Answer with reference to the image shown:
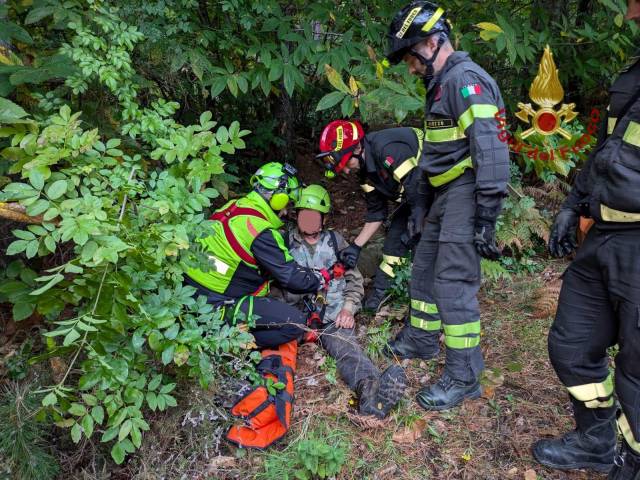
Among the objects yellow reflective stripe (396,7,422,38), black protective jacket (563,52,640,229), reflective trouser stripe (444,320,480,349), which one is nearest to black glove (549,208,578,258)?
black protective jacket (563,52,640,229)

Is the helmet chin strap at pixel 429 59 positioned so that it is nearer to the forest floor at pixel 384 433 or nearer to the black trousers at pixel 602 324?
the black trousers at pixel 602 324

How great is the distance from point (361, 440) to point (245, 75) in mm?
2814

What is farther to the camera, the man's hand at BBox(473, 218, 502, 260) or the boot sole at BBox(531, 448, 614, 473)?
the man's hand at BBox(473, 218, 502, 260)

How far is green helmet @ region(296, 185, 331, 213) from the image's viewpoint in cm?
421

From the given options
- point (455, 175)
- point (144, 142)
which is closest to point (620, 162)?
point (455, 175)

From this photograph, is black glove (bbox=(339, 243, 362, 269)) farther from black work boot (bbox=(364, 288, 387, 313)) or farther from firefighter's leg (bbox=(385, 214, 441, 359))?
firefighter's leg (bbox=(385, 214, 441, 359))

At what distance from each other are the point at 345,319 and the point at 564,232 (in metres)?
2.08

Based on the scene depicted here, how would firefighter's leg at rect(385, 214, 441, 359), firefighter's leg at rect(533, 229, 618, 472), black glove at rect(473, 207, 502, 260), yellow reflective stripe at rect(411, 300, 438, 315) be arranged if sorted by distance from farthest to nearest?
yellow reflective stripe at rect(411, 300, 438, 315) < firefighter's leg at rect(385, 214, 441, 359) < black glove at rect(473, 207, 502, 260) < firefighter's leg at rect(533, 229, 618, 472)

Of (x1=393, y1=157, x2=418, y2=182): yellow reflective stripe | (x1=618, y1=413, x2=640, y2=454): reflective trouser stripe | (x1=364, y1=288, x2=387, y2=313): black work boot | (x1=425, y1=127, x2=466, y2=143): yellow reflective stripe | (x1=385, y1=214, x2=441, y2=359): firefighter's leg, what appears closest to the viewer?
(x1=618, y1=413, x2=640, y2=454): reflective trouser stripe

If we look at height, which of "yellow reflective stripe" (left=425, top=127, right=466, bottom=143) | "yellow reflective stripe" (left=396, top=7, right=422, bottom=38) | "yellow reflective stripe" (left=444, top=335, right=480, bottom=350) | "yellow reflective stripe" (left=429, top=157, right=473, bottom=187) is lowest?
"yellow reflective stripe" (left=444, top=335, right=480, bottom=350)

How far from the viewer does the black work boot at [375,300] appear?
454cm

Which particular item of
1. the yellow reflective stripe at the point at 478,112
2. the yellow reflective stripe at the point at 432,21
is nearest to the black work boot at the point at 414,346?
the yellow reflective stripe at the point at 478,112

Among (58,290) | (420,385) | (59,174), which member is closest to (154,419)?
(58,290)

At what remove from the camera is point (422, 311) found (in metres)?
3.71
